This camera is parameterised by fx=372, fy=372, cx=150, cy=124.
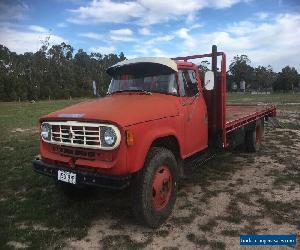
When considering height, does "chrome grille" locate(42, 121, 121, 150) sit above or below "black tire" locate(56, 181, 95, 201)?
above

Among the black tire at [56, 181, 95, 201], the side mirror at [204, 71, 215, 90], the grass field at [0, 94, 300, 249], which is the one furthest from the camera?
the side mirror at [204, 71, 215, 90]

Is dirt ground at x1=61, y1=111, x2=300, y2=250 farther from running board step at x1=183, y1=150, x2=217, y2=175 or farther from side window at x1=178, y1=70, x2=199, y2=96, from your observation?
side window at x1=178, y1=70, x2=199, y2=96

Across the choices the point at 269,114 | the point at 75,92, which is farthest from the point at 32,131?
the point at 75,92

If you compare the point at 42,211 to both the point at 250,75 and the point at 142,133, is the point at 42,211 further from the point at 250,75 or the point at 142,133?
→ the point at 250,75

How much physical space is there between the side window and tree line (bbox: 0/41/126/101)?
53.9 m

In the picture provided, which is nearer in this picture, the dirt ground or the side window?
the dirt ground

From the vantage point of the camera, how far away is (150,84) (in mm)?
6164

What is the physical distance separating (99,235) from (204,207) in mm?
1841

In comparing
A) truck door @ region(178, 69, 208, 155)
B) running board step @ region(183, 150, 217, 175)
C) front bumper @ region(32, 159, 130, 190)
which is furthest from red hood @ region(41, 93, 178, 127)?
running board step @ region(183, 150, 217, 175)

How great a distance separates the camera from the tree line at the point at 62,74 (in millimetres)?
60094

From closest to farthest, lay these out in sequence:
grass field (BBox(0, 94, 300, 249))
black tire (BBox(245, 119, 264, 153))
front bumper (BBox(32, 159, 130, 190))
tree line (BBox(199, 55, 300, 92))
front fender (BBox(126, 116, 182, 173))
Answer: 1. front bumper (BBox(32, 159, 130, 190))
2. front fender (BBox(126, 116, 182, 173))
3. grass field (BBox(0, 94, 300, 249))
4. black tire (BBox(245, 119, 264, 153))
5. tree line (BBox(199, 55, 300, 92))

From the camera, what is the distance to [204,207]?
5973 millimetres

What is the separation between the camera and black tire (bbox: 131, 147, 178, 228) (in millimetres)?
4930

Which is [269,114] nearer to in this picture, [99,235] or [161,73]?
[161,73]
